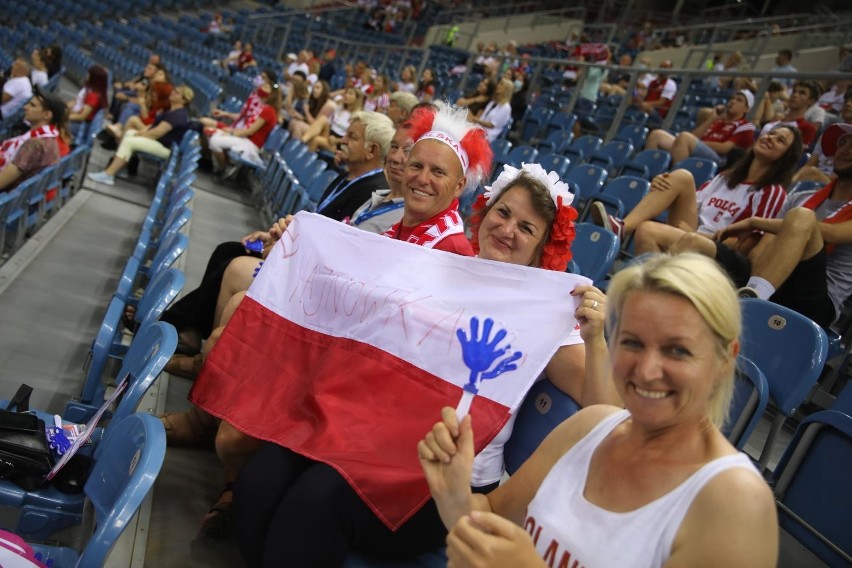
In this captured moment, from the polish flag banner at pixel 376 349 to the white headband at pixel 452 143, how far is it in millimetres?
557

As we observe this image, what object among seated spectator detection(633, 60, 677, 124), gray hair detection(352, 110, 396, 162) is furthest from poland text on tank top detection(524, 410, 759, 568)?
seated spectator detection(633, 60, 677, 124)

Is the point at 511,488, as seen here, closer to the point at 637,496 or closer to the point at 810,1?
the point at 637,496

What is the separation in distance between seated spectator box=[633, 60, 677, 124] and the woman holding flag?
27.0 ft

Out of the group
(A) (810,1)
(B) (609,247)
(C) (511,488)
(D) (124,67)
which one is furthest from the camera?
(A) (810,1)

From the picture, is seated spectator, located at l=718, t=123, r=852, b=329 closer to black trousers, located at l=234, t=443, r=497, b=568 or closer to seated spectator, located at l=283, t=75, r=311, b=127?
black trousers, located at l=234, t=443, r=497, b=568

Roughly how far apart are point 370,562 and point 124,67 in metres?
15.1

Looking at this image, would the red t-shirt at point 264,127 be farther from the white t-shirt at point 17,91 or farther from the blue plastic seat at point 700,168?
the blue plastic seat at point 700,168

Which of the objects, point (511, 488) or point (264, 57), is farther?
point (264, 57)

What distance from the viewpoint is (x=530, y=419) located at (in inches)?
83.0

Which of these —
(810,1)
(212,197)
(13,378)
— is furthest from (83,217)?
(810,1)

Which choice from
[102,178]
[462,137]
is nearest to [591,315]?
[462,137]

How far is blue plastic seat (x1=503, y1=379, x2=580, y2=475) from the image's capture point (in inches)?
78.8

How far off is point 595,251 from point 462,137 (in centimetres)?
141

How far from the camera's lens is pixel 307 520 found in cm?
186
